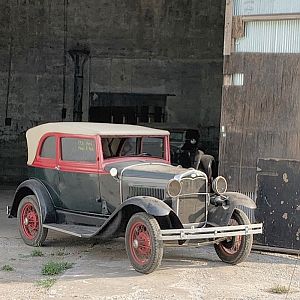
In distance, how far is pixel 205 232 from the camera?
661cm

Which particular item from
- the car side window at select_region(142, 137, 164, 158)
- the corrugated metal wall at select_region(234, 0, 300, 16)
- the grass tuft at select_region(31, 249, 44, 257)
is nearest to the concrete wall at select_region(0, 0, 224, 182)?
the corrugated metal wall at select_region(234, 0, 300, 16)

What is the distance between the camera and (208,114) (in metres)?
19.1

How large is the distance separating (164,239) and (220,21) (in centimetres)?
1335

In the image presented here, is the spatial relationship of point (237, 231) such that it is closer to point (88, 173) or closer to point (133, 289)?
point (133, 289)

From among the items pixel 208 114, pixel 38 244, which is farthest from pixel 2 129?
pixel 38 244

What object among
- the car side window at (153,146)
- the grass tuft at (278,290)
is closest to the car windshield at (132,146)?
the car side window at (153,146)

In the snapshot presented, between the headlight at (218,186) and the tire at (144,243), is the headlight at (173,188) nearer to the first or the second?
the tire at (144,243)

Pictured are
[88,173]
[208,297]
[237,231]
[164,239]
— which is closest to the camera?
[208,297]

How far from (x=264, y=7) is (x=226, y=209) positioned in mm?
2884

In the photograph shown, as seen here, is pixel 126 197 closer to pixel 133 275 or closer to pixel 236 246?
pixel 133 275

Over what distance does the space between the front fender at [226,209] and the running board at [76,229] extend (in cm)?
133

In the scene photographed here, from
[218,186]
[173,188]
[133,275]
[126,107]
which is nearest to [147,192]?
[173,188]

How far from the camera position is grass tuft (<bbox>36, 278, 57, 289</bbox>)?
6.16 m

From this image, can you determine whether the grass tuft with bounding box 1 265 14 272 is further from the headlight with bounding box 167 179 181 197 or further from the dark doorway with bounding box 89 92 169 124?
the dark doorway with bounding box 89 92 169 124
